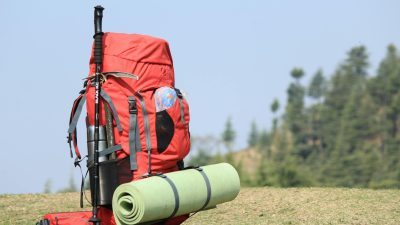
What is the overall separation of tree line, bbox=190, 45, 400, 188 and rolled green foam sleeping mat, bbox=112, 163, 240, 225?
52657 mm

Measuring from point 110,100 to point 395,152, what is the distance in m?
67.8

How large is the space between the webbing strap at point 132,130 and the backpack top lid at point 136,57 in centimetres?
22

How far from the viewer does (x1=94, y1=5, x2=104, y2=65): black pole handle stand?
7.54 metres

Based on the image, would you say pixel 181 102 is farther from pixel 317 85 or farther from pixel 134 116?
pixel 317 85

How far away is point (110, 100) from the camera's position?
744 centimetres

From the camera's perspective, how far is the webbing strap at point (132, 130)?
737cm

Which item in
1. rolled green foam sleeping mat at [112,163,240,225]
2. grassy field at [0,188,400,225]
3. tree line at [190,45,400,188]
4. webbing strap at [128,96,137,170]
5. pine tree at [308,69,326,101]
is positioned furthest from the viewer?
pine tree at [308,69,326,101]

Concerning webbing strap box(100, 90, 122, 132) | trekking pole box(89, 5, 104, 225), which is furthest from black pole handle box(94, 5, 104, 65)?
webbing strap box(100, 90, 122, 132)

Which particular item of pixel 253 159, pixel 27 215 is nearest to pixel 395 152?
pixel 253 159

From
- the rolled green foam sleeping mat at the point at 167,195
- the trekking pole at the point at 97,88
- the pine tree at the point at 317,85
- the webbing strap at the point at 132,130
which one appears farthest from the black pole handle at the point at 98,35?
the pine tree at the point at 317,85

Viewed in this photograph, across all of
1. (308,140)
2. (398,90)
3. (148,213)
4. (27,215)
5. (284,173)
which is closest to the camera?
(148,213)

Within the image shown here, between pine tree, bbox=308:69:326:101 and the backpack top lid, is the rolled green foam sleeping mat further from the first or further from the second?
pine tree, bbox=308:69:326:101

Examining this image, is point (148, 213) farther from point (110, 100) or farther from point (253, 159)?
point (253, 159)

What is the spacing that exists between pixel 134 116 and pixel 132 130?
126 mm
